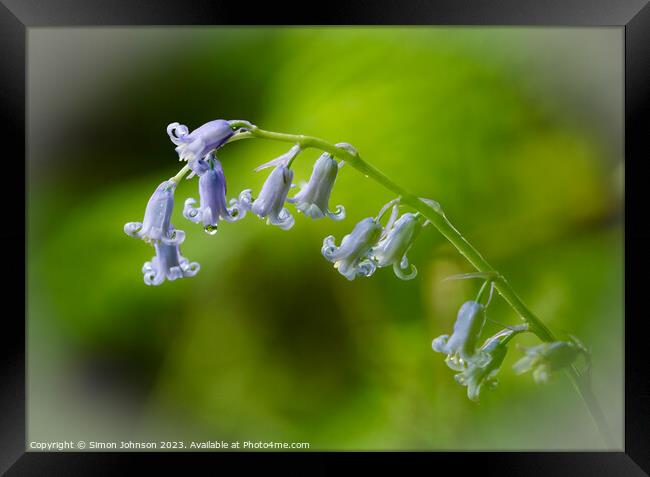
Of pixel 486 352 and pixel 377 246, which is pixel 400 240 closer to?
pixel 377 246

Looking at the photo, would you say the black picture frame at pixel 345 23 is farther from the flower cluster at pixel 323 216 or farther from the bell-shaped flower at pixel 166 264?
the bell-shaped flower at pixel 166 264

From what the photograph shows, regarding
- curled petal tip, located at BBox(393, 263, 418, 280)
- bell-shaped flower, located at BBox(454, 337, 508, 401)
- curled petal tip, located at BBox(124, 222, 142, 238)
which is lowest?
bell-shaped flower, located at BBox(454, 337, 508, 401)

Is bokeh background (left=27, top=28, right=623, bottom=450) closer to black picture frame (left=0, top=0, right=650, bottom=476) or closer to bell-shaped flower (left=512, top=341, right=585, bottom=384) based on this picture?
black picture frame (left=0, top=0, right=650, bottom=476)

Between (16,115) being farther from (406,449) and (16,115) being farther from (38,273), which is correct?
(406,449)

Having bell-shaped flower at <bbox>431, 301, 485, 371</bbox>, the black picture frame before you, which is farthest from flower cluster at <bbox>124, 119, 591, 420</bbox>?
the black picture frame

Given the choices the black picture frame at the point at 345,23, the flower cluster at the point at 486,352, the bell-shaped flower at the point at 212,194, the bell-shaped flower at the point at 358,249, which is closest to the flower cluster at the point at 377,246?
the bell-shaped flower at the point at 358,249
